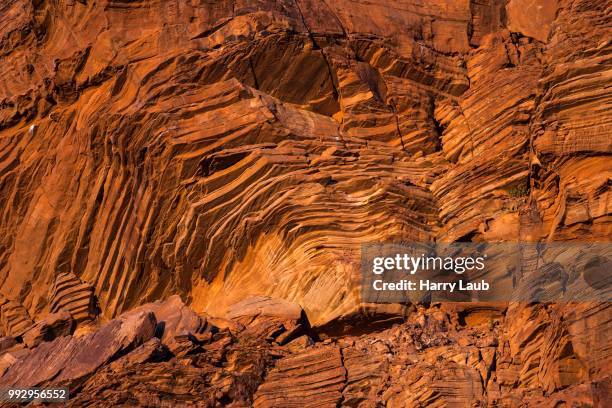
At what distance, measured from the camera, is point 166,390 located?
27.5 meters

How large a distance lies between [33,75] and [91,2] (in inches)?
112

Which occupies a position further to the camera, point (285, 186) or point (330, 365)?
point (285, 186)

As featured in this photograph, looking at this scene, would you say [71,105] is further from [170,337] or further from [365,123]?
[170,337]

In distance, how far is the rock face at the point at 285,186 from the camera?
27750mm

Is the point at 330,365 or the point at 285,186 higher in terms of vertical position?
the point at 285,186

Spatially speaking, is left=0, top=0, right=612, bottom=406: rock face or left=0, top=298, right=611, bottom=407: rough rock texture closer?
left=0, top=298, right=611, bottom=407: rough rock texture

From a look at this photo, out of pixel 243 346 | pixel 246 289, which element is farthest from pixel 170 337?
pixel 246 289

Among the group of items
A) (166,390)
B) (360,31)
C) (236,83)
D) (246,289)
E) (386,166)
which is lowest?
(166,390)

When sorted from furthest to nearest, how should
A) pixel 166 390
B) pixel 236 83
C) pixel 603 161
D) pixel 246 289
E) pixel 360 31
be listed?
pixel 360 31
pixel 236 83
pixel 246 289
pixel 603 161
pixel 166 390

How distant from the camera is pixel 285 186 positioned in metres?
33.1

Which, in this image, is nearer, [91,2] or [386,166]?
[386,166]

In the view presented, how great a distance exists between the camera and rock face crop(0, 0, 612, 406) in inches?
1093

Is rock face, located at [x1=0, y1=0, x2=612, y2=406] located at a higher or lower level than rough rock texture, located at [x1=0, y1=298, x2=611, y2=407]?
higher

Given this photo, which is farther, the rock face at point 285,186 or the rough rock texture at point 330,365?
the rock face at point 285,186
